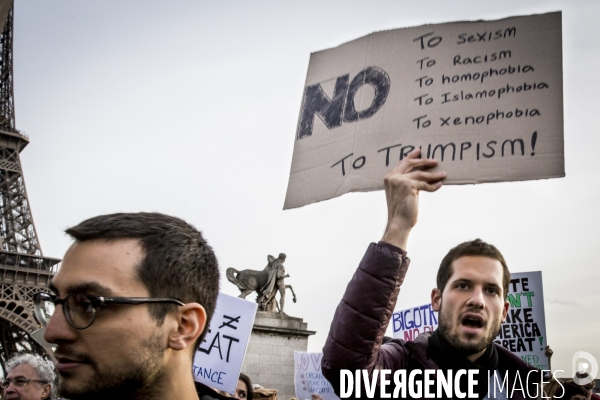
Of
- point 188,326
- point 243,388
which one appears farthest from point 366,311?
point 243,388

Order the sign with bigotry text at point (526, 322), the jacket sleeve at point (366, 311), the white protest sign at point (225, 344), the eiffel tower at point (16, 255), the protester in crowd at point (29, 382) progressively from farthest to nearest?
the eiffel tower at point (16, 255)
the sign with bigotry text at point (526, 322)
the white protest sign at point (225, 344)
the protester in crowd at point (29, 382)
the jacket sleeve at point (366, 311)

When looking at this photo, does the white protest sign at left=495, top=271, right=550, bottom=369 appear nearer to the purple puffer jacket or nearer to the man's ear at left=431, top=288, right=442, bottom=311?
the man's ear at left=431, top=288, right=442, bottom=311

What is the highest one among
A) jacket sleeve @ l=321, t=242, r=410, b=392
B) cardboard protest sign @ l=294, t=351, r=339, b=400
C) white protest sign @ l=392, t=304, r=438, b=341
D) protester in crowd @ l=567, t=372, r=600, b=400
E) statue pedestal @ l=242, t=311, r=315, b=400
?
statue pedestal @ l=242, t=311, r=315, b=400

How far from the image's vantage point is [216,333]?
611 cm

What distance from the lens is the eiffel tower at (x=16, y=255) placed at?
35531 millimetres

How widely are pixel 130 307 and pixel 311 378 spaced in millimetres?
8745

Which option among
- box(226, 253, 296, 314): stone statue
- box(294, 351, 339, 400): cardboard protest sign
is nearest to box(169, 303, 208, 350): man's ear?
box(294, 351, 339, 400): cardboard protest sign

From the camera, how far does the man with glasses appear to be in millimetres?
1822

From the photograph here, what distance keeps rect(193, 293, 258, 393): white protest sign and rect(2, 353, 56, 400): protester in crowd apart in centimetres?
145

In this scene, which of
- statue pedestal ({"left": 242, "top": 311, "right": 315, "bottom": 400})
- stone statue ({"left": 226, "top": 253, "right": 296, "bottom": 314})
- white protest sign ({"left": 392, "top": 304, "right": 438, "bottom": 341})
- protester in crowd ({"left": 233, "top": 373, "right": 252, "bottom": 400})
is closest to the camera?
protester in crowd ({"left": 233, "top": 373, "right": 252, "bottom": 400})

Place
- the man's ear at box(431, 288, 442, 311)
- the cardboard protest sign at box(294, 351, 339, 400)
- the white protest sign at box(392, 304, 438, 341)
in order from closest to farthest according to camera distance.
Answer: the man's ear at box(431, 288, 442, 311)
the white protest sign at box(392, 304, 438, 341)
the cardboard protest sign at box(294, 351, 339, 400)

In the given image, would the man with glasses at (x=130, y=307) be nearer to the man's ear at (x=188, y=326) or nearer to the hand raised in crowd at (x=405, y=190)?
the man's ear at (x=188, y=326)

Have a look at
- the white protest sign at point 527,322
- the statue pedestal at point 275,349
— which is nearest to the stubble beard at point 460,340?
the white protest sign at point 527,322

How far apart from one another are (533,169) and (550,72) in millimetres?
399
